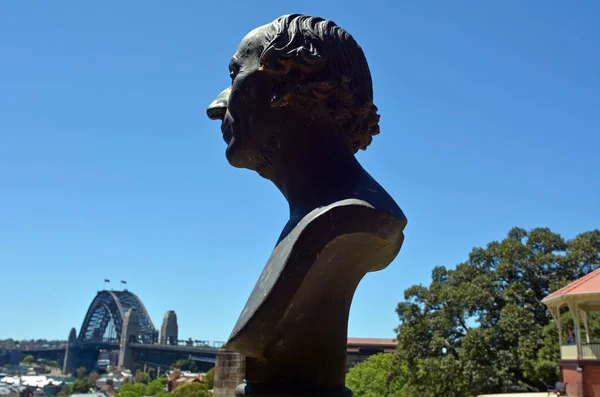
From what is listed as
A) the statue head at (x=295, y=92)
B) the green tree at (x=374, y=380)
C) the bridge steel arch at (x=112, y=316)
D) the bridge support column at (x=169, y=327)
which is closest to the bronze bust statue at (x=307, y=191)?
the statue head at (x=295, y=92)

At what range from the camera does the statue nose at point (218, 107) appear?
353 centimetres

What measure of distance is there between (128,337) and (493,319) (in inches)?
3778

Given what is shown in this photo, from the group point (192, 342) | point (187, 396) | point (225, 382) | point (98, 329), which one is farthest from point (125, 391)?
point (98, 329)

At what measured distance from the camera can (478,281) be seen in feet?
Answer: 87.1

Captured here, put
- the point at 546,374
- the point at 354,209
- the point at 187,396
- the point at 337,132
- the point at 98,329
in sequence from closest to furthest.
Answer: the point at 354,209 → the point at 337,132 → the point at 546,374 → the point at 187,396 → the point at 98,329

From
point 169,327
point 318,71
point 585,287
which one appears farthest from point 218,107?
point 169,327

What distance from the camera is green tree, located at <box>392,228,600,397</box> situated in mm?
23203

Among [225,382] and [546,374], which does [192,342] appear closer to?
[546,374]

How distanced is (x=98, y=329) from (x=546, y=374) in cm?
13148

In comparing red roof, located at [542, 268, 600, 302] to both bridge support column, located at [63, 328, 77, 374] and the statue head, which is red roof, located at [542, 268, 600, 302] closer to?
the statue head

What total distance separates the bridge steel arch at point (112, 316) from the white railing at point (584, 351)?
101 meters

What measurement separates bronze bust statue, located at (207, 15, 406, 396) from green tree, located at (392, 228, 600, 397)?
72.9ft

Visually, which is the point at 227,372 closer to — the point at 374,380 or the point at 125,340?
the point at 374,380

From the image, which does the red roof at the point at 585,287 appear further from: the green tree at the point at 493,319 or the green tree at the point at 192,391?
the green tree at the point at 192,391
